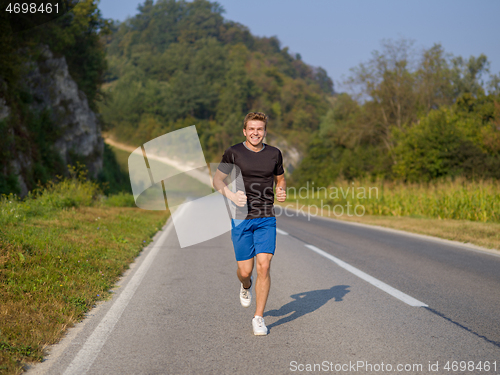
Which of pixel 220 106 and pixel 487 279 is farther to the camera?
pixel 220 106

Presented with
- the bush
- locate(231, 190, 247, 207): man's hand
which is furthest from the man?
the bush

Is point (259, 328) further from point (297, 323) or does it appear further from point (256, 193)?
point (256, 193)

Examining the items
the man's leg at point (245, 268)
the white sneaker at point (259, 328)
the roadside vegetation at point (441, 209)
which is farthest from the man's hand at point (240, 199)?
the roadside vegetation at point (441, 209)

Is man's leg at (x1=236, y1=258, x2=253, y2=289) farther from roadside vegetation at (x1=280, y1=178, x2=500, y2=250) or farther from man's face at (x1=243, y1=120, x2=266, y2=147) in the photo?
roadside vegetation at (x1=280, y1=178, x2=500, y2=250)

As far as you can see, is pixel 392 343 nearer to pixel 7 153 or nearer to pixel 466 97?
pixel 7 153

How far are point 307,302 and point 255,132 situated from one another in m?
2.38

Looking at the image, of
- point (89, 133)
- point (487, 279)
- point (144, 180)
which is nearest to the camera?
point (487, 279)

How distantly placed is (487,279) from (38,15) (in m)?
23.8

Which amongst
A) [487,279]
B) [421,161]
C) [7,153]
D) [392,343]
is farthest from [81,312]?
[421,161]

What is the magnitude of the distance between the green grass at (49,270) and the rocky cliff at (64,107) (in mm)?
12001

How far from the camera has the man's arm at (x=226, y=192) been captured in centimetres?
418

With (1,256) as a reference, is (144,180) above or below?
above

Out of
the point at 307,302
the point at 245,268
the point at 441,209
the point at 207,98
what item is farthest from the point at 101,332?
the point at 207,98

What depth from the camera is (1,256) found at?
586 centimetres
